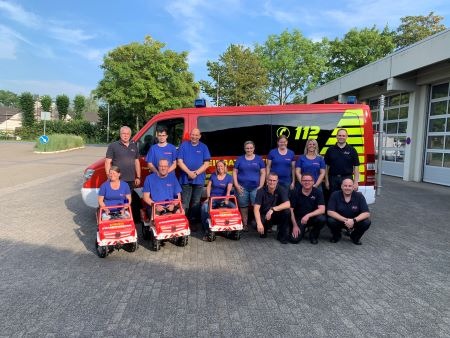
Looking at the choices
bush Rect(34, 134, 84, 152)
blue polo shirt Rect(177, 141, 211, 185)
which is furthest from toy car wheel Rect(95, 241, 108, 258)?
bush Rect(34, 134, 84, 152)

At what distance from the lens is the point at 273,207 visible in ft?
19.9

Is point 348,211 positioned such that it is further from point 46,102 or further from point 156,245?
point 46,102

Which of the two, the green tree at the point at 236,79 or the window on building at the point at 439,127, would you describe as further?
the green tree at the point at 236,79

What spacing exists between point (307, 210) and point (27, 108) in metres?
61.2

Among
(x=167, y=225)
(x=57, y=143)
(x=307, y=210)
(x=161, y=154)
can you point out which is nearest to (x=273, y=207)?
(x=307, y=210)

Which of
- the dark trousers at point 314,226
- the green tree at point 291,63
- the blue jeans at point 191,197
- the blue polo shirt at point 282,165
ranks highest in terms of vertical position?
the green tree at point 291,63

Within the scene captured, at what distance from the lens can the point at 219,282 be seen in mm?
4457

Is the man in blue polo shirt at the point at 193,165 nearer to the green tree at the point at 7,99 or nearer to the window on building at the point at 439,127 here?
the window on building at the point at 439,127

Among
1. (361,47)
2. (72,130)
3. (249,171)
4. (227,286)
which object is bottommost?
(227,286)

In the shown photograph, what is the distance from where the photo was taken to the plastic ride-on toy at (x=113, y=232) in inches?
Result: 202

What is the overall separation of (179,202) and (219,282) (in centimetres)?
172

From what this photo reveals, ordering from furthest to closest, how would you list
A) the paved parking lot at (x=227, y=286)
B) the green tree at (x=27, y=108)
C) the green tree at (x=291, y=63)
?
the green tree at (x=27, y=108) → the green tree at (x=291, y=63) → the paved parking lot at (x=227, y=286)

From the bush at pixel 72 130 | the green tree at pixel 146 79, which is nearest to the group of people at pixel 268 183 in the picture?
the green tree at pixel 146 79

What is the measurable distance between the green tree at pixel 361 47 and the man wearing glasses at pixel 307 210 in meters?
39.0
